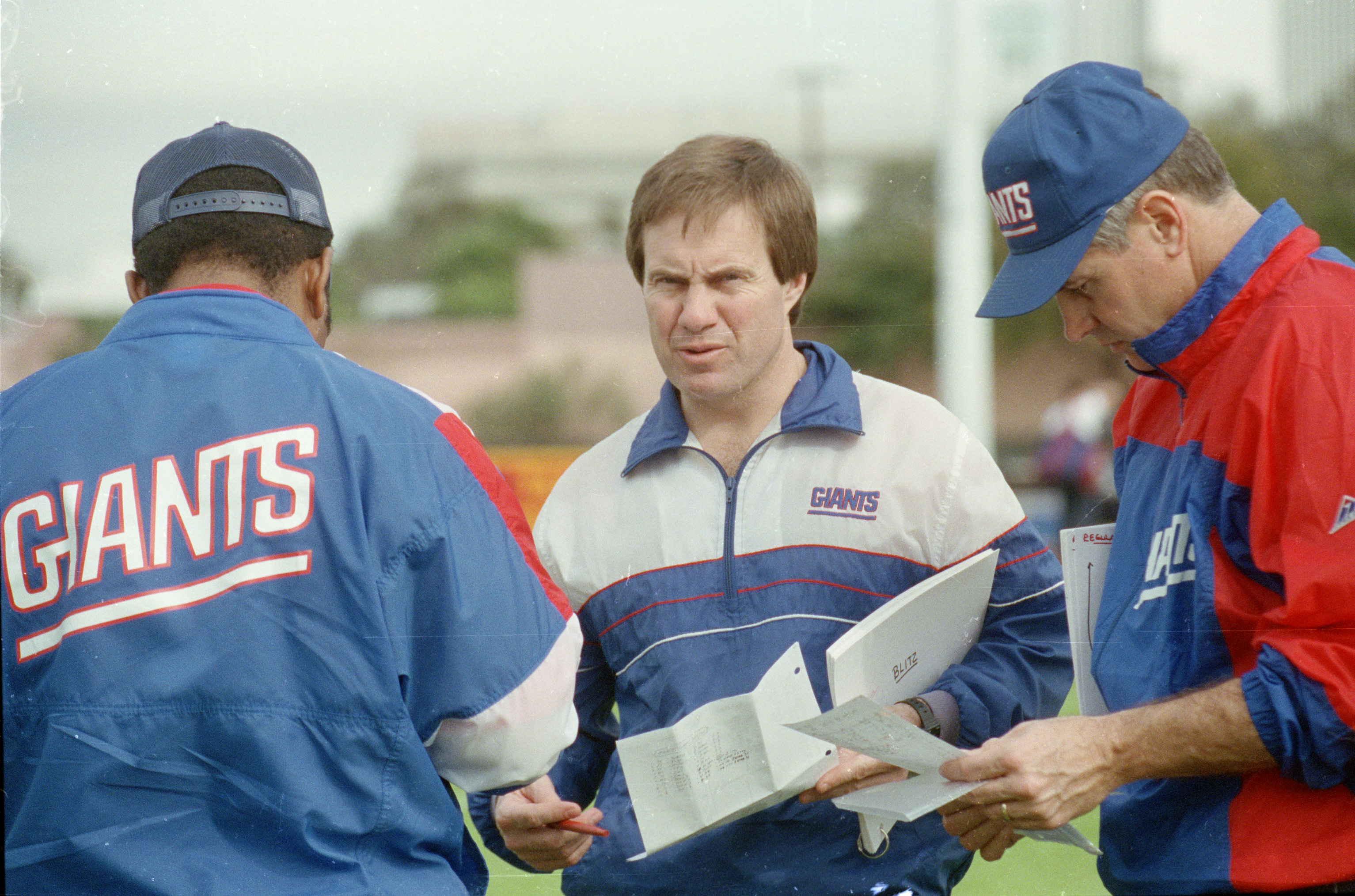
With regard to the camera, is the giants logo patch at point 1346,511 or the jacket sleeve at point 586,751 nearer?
the giants logo patch at point 1346,511

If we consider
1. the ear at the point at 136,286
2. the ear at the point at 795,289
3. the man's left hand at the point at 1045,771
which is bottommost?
the man's left hand at the point at 1045,771

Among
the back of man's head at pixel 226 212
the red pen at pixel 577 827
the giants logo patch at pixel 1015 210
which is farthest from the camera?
the red pen at pixel 577 827

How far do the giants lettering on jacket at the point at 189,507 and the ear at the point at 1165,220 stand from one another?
3.16 ft

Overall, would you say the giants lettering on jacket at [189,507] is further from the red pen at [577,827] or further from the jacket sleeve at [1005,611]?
the jacket sleeve at [1005,611]

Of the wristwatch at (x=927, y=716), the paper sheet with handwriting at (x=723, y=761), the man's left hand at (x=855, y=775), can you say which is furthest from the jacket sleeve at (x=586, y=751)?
the wristwatch at (x=927, y=716)

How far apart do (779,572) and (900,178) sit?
58 cm

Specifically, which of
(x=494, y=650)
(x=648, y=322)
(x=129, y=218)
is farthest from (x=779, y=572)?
(x=129, y=218)

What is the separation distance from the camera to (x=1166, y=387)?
146 centimetres

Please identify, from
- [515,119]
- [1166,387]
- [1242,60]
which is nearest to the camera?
[1166,387]

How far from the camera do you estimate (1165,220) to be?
1.34 meters

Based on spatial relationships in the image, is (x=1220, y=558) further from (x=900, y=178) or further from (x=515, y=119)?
(x=515, y=119)

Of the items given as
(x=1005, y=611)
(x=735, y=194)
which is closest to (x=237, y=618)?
(x=735, y=194)

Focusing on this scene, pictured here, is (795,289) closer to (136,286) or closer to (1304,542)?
(1304,542)

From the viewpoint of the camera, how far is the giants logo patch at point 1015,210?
1.41m
